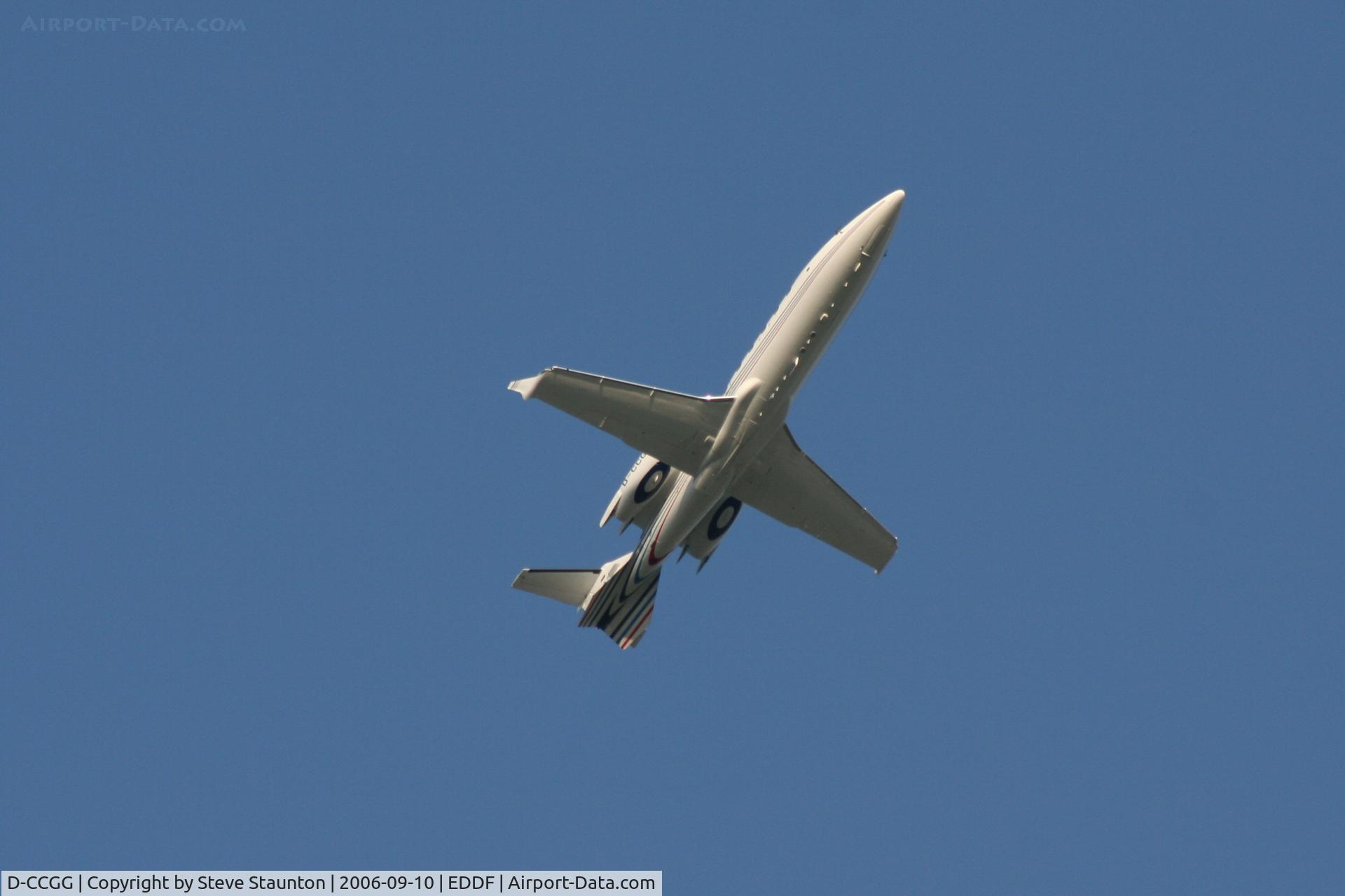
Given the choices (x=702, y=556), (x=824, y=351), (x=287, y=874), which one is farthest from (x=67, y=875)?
(x=824, y=351)

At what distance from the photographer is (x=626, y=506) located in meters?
61.9

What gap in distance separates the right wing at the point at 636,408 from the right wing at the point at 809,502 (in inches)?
128

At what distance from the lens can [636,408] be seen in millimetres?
58125

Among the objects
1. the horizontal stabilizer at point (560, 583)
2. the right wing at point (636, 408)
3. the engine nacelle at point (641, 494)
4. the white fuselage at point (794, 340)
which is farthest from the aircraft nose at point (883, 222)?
the horizontal stabilizer at point (560, 583)

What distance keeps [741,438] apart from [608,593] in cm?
1022

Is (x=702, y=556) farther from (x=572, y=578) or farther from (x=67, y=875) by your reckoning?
(x=67, y=875)

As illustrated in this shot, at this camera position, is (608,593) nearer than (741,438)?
No

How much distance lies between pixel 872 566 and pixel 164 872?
28.9 metres

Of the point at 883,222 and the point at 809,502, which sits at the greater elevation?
the point at 883,222

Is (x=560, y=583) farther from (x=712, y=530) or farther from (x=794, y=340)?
(x=794, y=340)

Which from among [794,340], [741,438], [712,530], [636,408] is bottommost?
[712,530]

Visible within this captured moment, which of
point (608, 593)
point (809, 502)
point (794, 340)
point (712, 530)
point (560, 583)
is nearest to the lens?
point (794, 340)

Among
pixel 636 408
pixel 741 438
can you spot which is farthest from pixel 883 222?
pixel 636 408

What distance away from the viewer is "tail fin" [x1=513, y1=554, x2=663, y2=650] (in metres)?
64.7
